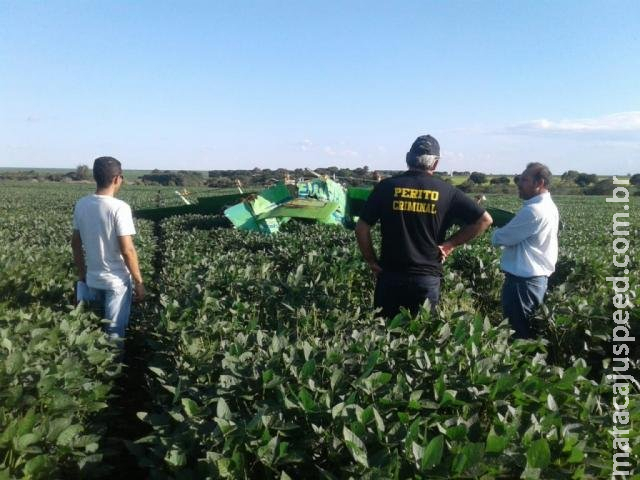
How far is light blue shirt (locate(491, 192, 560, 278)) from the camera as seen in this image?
495 cm

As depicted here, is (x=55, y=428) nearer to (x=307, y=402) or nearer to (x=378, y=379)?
(x=307, y=402)

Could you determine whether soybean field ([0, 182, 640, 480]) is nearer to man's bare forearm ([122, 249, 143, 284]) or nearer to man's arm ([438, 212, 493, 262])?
man's bare forearm ([122, 249, 143, 284])

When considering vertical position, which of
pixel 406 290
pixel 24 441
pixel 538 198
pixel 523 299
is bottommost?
pixel 24 441

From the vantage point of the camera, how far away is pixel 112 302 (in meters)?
4.59

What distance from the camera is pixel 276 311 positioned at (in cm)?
464

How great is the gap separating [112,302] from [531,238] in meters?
4.05

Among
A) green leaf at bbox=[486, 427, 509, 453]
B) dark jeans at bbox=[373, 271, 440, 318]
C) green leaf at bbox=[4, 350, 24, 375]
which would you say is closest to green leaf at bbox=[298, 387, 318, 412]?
green leaf at bbox=[486, 427, 509, 453]

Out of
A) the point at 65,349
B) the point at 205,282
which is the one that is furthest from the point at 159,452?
the point at 205,282

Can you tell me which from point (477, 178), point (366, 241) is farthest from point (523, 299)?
point (477, 178)

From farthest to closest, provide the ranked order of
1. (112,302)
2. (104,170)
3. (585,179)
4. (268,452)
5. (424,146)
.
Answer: (585,179)
(112,302)
(104,170)
(424,146)
(268,452)

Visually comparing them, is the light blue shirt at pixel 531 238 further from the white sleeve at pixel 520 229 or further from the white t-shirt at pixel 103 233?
the white t-shirt at pixel 103 233

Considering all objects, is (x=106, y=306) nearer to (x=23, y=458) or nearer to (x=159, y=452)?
(x=23, y=458)

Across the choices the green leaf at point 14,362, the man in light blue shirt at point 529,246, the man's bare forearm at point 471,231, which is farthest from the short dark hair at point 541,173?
the green leaf at point 14,362

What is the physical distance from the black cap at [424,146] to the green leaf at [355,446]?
272 centimetres
